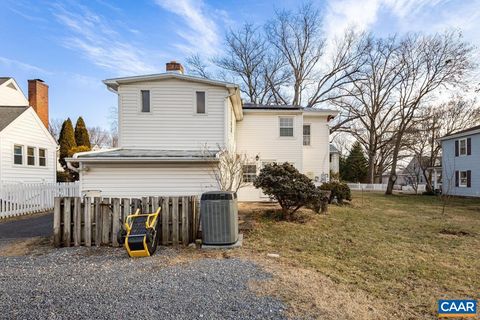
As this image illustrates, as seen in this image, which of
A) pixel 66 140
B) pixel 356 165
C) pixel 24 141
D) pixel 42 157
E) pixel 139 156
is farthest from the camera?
pixel 356 165

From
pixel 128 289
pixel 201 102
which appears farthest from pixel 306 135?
pixel 128 289

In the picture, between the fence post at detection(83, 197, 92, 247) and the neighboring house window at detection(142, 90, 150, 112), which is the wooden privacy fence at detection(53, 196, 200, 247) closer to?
the fence post at detection(83, 197, 92, 247)

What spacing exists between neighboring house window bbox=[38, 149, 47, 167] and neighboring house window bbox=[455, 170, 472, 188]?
30562mm

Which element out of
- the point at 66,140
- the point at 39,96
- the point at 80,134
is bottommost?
the point at 66,140

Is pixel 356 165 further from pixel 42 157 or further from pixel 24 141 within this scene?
pixel 24 141

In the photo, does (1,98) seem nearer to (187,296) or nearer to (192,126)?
(192,126)

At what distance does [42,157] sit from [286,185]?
16.4m

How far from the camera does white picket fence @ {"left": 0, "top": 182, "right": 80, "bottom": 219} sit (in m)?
11.8

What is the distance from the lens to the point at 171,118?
11078mm

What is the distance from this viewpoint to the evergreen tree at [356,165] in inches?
1619

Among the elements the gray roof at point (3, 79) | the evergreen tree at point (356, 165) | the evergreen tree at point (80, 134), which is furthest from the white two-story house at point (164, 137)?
the evergreen tree at point (356, 165)

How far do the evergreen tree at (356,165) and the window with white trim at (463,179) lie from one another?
18.6 meters

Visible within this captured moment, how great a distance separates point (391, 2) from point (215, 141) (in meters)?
10.2

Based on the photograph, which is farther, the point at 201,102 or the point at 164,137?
the point at 201,102
